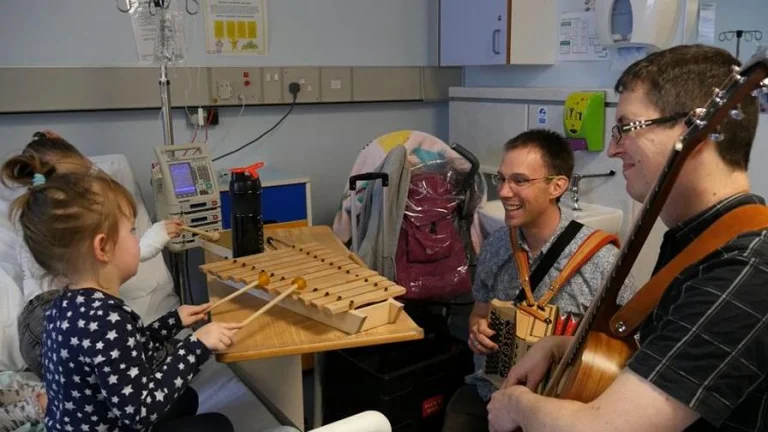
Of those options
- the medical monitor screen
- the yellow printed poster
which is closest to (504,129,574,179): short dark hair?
the medical monitor screen

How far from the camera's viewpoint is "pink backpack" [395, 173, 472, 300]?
2832mm

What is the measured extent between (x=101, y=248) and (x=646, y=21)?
2.23 m

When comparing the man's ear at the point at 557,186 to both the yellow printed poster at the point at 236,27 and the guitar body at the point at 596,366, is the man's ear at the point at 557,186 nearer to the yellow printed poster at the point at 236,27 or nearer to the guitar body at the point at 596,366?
the guitar body at the point at 596,366

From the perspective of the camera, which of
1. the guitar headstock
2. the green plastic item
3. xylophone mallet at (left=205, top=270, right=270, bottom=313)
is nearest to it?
the guitar headstock

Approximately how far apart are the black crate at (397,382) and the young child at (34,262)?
0.77 metres

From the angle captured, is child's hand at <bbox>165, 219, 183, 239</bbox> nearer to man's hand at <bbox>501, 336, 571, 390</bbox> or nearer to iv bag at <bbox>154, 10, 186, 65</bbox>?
iv bag at <bbox>154, 10, 186, 65</bbox>

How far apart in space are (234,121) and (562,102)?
5.30 ft

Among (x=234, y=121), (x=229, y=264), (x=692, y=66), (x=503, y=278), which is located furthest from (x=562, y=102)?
(x=692, y=66)

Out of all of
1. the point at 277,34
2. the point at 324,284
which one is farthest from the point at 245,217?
the point at 277,34

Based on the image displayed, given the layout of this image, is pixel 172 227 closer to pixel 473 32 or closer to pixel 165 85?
pixel 165 85

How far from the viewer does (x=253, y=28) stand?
3.38 metres

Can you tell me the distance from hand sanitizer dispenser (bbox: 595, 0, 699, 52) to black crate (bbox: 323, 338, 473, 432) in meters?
1.43

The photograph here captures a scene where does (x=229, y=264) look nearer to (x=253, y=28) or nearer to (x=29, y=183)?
(x=29, y=183)

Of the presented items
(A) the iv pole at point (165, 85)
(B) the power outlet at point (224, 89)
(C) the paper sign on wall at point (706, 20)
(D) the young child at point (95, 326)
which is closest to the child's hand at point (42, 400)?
(D) the young child at point (95, 326)
